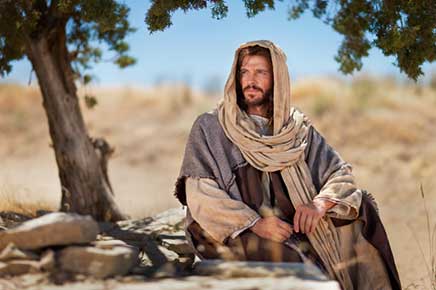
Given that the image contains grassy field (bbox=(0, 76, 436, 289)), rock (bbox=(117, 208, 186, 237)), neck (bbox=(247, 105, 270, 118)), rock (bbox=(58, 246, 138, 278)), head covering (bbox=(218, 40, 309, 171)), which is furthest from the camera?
grassy field (bbox=(0, 76, 436, 289))

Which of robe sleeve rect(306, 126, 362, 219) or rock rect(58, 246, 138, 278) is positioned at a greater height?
robe sleeve rect(306, 126, 362, 219)

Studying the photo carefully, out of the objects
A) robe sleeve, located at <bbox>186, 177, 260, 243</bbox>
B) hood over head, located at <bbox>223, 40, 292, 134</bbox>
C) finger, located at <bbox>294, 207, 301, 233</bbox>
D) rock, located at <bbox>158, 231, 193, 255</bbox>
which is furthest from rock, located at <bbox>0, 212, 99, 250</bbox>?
rock, located at <bbox>158, 231, 193, 255</bbox>

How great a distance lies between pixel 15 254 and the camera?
399 centimetres

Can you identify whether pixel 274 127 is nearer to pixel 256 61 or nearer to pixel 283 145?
pixel 283 145

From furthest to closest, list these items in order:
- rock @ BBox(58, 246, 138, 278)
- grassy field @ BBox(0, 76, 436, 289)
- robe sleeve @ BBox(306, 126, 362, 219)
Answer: grassy field @ BBox(0, 76, 436, 289) < robe sleeve @ BBox(306, 126, 362, 219) < rock @ BBox(58, 246, 138, 278)

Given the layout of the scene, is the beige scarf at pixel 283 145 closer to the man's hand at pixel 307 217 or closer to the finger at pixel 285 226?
the man's hand at pixel 307 217

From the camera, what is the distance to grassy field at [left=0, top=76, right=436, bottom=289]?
15633mm

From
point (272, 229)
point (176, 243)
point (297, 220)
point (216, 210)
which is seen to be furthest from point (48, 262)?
point (176, 243)

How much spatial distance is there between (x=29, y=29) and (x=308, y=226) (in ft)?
13.7

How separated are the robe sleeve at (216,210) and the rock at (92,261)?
1.13 m

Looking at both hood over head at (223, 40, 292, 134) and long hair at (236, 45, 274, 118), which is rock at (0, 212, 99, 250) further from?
long hair at (236, 45, 274, 118)

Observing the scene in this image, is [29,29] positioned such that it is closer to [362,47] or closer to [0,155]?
[362,47]

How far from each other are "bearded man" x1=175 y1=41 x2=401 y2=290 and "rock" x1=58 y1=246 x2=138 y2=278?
1.14 meters

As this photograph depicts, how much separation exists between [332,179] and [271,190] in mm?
459
